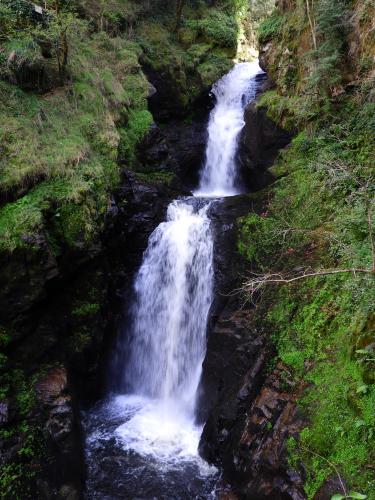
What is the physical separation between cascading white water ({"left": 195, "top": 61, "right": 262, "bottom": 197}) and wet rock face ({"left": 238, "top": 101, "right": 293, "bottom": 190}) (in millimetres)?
728

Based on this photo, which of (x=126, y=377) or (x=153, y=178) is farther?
(x=153, y=178)

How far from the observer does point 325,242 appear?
28.4 feet

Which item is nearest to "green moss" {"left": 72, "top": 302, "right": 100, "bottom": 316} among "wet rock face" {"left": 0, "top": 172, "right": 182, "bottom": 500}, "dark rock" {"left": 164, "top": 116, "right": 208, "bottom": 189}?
"wet rock face" {"left": 0, "top": 172, "right": 182, "bottom": 500}

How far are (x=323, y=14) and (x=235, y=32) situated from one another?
14296 millimetres

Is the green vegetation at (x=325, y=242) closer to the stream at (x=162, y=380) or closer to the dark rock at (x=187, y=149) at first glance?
the stream at (x=162, y=380)

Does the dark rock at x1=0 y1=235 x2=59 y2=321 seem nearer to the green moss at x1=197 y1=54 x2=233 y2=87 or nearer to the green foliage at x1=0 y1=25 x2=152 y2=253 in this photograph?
the green foliage at x1=0 y1=25 x2=152 y2=253

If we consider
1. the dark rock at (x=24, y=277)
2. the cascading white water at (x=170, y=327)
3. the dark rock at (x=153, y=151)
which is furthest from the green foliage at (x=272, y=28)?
the dark rock at (x=24, y=277)

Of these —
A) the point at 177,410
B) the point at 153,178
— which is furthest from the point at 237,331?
the point at 153,178

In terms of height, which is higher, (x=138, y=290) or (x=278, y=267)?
(x=278, y=267)

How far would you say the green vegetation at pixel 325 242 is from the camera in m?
5.54

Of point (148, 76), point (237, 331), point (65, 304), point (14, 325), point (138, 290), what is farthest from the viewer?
point (148, 76)

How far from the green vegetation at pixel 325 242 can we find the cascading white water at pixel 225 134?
3345 mm

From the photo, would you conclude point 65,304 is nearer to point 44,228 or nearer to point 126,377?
point 44,228

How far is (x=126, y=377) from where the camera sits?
11195mm
